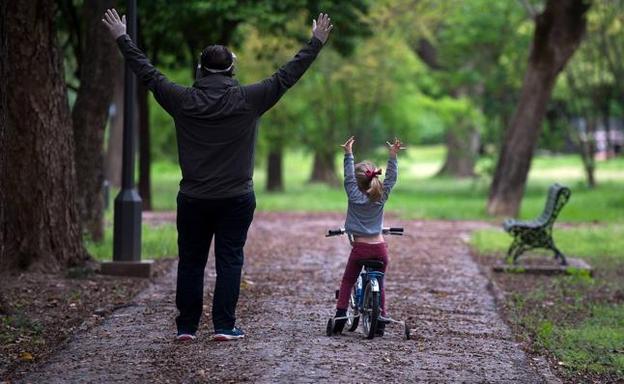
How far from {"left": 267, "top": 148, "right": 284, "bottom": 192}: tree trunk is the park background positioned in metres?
0.05

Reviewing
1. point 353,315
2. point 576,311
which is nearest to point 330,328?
point 353,315

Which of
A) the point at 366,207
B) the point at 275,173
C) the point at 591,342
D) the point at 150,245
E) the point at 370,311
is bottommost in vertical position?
the point at 275,173

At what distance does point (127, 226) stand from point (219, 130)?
483 cm

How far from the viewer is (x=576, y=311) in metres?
→ 11.9

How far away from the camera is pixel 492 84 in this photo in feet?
122

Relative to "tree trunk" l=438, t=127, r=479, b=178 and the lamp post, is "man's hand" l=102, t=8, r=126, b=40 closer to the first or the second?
the lamp post

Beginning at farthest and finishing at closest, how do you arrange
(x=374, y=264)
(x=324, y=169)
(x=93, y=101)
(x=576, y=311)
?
(x=324, y=169) < (x=93, y=101) < (x=576, y=311) < (x=374, y=264)

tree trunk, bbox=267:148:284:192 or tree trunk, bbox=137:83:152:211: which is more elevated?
tree trunk, bbox=137:83:152:211

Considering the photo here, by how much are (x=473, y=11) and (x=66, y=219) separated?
25.7 meters

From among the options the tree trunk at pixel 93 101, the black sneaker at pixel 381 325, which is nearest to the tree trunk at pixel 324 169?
the tree trunk at pixel 93 101

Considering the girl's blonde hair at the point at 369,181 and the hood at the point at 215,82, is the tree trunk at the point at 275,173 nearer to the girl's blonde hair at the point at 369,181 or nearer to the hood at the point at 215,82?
the girl's blonde hair at the point at 369,181

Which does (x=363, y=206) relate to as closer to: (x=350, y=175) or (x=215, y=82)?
(x=350, y=175)

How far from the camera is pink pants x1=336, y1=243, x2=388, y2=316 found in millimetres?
9164

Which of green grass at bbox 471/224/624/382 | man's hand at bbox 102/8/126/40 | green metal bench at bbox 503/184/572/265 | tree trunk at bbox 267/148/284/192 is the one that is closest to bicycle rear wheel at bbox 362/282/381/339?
green grass at bbox 471/224/624/382
